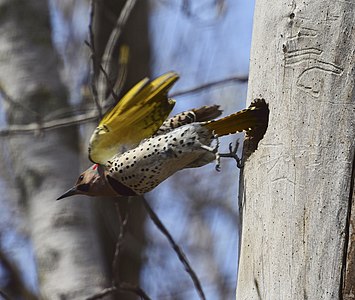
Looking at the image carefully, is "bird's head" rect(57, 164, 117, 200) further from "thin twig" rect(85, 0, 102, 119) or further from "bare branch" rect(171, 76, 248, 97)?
"bare branch" rect(171, 76, 248, 97)

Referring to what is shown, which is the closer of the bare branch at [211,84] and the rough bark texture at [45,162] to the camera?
the bare branch at [211,84]

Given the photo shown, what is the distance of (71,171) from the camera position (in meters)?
4.33

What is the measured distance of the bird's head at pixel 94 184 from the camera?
3428 mm

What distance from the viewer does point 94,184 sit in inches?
137

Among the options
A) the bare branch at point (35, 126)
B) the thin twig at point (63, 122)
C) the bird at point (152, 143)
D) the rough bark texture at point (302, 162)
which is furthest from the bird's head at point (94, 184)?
the rough bark texture at point (302, 162)

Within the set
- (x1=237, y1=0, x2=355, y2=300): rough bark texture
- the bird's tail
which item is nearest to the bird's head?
the bird's tail

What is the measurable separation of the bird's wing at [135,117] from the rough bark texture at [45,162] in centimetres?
88

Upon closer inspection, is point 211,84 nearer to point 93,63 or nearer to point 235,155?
point 93,63

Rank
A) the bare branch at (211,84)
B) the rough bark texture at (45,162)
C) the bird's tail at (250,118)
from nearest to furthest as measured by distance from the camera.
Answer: the bird's tail at (250,118), the bare branch at (211,84), the rough bark texture at (45,162)

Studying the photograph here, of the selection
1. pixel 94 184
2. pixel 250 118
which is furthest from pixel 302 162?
pixel 94 184

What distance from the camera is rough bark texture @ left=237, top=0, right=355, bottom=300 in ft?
8.14

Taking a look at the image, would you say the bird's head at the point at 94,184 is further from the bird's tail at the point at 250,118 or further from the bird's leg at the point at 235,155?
the bird's tail at the point at 250,118

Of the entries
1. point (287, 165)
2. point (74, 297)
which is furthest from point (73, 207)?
point (287, 165)

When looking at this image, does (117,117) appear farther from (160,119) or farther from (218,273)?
(218,273)
